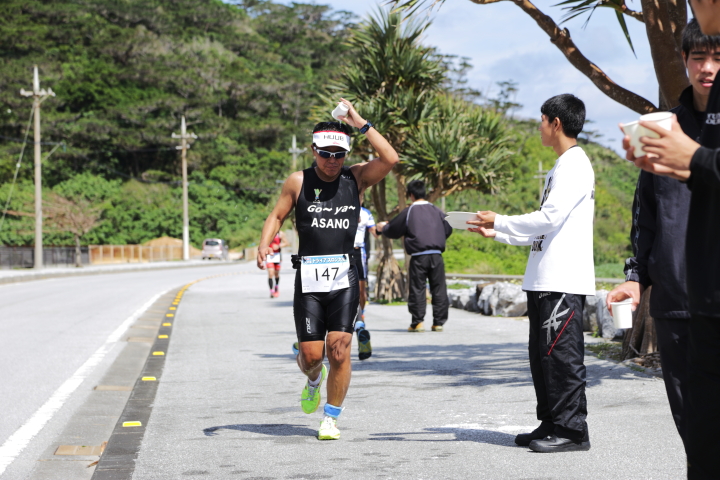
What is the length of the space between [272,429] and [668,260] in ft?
10.1

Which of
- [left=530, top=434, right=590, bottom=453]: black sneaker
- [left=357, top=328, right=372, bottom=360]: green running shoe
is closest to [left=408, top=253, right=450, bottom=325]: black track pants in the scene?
[left=357, top=328, right=372, bottom=360]: green running shoe

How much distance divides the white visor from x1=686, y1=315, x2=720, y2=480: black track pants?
3.13 m

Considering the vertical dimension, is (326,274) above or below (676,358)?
above

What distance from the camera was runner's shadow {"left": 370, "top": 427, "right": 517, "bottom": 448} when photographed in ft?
17.0

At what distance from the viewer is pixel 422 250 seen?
39.1 ft

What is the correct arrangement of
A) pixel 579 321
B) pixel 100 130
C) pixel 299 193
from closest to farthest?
pixel 579 321 → pixel 299 193 → pixel 100 130

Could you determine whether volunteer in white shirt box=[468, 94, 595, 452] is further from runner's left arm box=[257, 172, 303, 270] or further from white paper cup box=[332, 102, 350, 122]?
runner's left arm box=[257, 172, 303, 270]

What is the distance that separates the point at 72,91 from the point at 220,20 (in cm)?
2980

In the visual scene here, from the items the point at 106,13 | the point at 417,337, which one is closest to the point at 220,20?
the point at 106,13

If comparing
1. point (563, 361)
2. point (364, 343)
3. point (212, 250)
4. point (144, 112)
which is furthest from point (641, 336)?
point (144, 112)

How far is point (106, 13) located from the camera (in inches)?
3536

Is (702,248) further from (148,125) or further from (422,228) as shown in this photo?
(148,125)

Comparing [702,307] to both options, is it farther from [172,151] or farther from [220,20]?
[220,20]

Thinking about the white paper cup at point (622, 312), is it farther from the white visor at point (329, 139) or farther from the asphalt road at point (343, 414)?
the white visor at point (329, 139)
